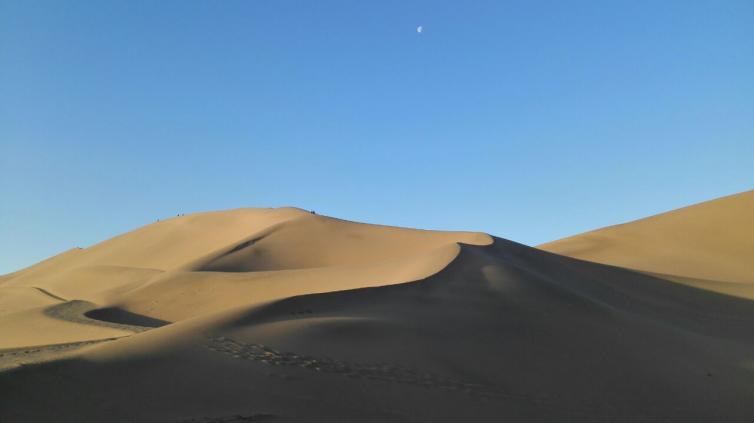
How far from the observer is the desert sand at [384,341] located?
7.04 meters

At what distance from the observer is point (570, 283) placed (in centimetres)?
1928

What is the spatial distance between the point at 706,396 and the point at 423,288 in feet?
19.1

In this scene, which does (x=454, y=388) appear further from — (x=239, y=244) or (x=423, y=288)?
(x=239, y=244)

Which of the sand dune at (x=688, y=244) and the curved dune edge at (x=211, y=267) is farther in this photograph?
the sand dune at (x=688, y=244)

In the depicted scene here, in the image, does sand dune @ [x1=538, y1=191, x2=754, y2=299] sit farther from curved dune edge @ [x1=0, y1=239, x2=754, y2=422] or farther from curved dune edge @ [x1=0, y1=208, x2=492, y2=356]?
curved dune edge @ [x1=0, y1=239, x2=754, y2=422]

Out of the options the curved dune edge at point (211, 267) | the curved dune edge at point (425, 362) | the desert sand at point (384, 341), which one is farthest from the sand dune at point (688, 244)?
the curved dune edge at point (425, 362)

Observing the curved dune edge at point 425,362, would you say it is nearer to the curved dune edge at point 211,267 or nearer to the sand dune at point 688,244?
the curved dune edge at point 211,267

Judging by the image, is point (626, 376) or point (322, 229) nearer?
point (626, 376)

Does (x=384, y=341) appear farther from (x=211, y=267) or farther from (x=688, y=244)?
(x=688, y=244)

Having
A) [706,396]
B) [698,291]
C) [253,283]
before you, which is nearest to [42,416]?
[706,396]

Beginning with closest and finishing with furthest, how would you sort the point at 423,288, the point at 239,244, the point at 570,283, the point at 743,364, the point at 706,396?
1. the point at 706,396
2. the point at 743,364
3. the point at 423,288
4. the point at 570,283
5. the point at 239,244

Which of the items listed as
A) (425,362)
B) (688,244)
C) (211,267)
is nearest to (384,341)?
(425,362)

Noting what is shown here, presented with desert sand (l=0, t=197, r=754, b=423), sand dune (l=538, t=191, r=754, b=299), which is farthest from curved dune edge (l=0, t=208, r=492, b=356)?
sand dune (l=538, t=191, r=754, b=299)

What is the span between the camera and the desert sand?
7043mm
